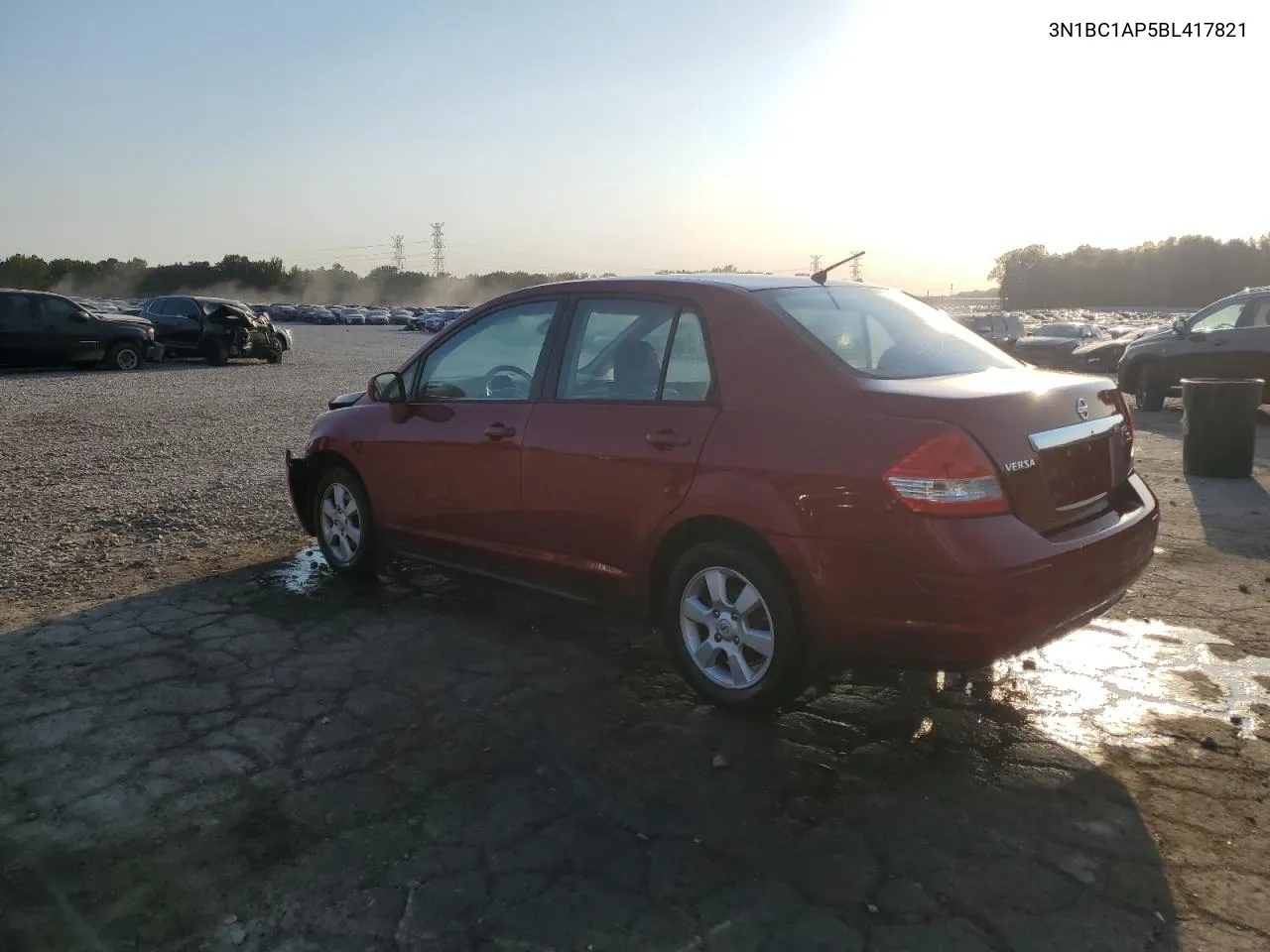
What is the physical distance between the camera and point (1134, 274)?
390ft

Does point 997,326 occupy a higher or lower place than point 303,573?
higher

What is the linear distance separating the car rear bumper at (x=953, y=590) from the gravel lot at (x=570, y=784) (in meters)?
0.45

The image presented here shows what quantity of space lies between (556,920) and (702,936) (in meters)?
0.39

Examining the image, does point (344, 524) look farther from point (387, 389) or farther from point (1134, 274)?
point (1134, 274)

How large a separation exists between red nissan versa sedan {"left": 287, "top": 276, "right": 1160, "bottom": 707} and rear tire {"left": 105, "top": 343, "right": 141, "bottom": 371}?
19.9 m

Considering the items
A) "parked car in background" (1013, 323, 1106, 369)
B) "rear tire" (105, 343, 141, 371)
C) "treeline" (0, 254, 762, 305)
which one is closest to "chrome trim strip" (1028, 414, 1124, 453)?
"rear tire" (105, 343, 141, 371)

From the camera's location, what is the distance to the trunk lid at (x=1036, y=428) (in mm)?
3533

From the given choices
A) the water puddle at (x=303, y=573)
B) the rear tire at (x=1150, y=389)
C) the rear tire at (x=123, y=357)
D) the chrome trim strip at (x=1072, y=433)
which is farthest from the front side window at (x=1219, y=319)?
the rear tire at (x=123, y=357)

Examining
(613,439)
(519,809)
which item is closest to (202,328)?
(613,439)

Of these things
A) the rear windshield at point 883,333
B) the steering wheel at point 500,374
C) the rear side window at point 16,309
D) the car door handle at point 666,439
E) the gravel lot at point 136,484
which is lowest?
the gravel lot at point 136,484

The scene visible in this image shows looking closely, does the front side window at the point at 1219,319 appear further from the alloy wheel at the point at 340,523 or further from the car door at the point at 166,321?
the car door at the point at 166,321

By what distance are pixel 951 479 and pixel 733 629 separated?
3.40 feet

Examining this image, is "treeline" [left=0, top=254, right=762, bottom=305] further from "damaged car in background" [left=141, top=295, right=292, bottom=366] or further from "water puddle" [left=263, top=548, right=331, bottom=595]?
"water puddle" [left=263, top=548, right=331, bottom=595]

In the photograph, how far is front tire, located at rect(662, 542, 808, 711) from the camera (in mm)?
3832
